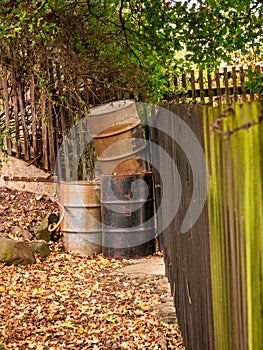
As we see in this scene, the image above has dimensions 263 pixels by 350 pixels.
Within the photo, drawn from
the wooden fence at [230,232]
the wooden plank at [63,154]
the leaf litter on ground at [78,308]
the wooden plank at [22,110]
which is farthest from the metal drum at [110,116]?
the wooden fence at [230,232]

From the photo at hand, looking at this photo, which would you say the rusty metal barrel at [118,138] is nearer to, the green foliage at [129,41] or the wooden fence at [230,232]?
the green foliage at [129,41]

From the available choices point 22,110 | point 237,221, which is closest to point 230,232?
point 237,221

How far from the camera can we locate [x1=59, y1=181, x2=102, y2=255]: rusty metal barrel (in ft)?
25.3

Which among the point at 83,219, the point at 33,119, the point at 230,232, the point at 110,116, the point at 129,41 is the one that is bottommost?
the point at 83,219

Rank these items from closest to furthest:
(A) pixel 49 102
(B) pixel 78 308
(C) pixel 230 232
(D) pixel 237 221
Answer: (D) pixel 237 221
(C) pixel 230 232
(B) pixel 78 308
(A) pixel 49 102

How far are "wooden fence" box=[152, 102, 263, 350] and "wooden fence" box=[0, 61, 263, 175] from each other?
19.1ft

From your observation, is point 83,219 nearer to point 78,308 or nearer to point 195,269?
point 78,308

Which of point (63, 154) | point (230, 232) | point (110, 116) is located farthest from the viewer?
point (63, 154)

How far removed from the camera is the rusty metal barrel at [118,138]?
7.32m

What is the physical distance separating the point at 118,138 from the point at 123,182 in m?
0.51

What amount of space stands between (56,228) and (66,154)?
1.28 meters

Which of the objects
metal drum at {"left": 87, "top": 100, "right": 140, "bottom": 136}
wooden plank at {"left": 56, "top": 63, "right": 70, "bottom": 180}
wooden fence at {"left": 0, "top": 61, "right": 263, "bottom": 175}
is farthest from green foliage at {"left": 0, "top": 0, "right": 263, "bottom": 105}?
metal drum at {"left": 87, "top": 100, "right": 140, "bottom": 136}

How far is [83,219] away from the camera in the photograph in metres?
7.75

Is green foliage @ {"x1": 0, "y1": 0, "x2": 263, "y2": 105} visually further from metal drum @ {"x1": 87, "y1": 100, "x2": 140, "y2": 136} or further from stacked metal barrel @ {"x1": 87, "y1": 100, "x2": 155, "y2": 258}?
stacked metal barrel @ {"x1": 87, "y1": 100, "x2": 155, "y2": 258}
